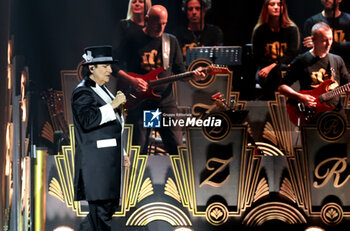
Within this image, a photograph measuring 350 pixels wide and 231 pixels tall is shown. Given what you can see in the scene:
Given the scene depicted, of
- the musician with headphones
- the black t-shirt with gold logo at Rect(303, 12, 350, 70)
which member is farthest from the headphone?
the black t-shirt with gold logo at Rect(303, 12, 350, 70)

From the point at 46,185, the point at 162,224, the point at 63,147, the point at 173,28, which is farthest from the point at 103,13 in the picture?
the point at 162,224

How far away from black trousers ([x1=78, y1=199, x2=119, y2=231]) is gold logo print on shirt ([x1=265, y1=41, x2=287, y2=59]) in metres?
1.82

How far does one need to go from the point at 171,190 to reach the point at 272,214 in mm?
901

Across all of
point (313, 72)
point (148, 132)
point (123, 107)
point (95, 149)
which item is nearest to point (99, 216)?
point (95, 149)

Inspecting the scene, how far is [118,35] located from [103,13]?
0.22 meters

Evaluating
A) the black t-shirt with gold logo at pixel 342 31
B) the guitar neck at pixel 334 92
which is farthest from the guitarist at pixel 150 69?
the black t-shirt with gold logo at pixel 342 31

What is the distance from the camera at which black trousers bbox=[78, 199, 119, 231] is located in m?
4.66

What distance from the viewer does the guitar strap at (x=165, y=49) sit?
193 inches

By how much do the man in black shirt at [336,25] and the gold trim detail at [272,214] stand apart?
133cm

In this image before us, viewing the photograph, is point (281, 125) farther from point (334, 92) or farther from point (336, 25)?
point (336, 25)

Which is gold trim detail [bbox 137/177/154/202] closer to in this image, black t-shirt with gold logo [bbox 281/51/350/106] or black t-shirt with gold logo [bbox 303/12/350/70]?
black t-shirt with gold logo [bbox 281/51/350/106]

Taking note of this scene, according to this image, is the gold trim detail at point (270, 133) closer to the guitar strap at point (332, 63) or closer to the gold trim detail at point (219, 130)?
the gold trim detail at point (219, 130)

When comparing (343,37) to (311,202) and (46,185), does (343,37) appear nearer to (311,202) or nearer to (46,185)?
(311,202)

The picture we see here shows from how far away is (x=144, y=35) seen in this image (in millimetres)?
4906
